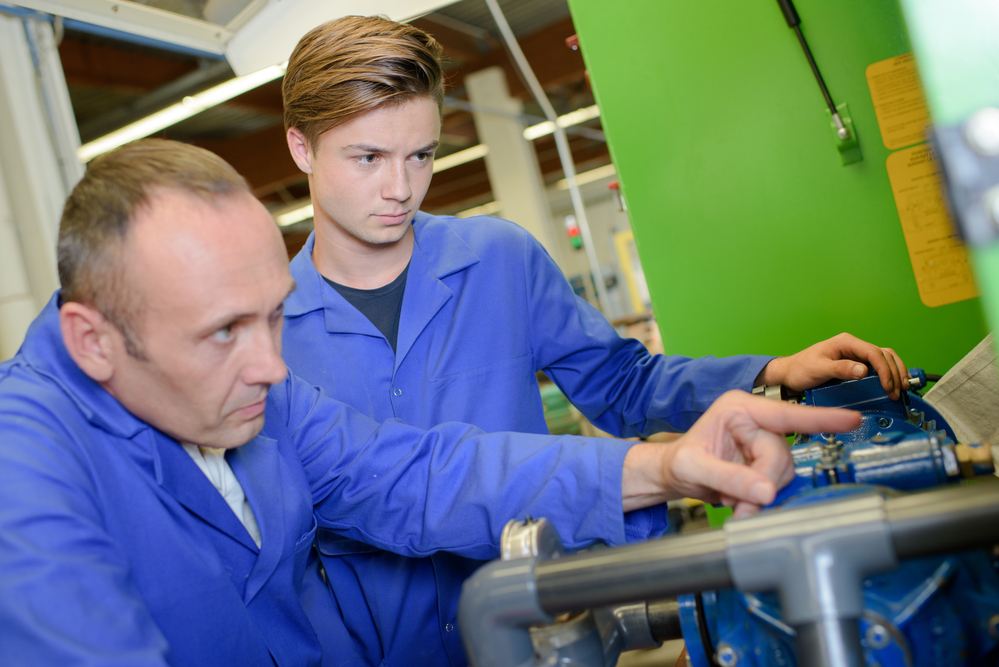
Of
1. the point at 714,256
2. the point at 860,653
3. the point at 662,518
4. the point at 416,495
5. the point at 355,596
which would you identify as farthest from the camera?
the point at 714,256

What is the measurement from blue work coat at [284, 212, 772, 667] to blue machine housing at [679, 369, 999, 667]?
1.46ft

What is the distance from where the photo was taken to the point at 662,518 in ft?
3.16

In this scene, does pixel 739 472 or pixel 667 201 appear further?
pixel 667 201

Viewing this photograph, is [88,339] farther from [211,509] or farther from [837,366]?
[837,366]

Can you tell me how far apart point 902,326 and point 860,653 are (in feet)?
3.84

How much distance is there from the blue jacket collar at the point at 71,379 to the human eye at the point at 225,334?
0.17 m

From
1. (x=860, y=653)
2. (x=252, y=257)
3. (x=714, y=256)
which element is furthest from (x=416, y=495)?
(x=714, y=256)

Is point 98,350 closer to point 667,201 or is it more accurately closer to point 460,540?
point 460,540

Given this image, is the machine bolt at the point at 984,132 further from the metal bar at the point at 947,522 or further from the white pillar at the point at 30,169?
the white pillar at the point at 30,169

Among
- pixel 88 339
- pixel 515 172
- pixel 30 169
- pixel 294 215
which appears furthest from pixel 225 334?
pixel 294 215

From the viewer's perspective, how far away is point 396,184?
1286 millimetres

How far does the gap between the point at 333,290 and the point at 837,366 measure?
35.0 inches

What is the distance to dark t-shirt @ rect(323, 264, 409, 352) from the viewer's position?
1410 millimetres

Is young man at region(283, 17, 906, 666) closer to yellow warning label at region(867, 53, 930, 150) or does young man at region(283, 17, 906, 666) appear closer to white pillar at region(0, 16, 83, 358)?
yellow warning label at region(867, 53, 930, 150)
